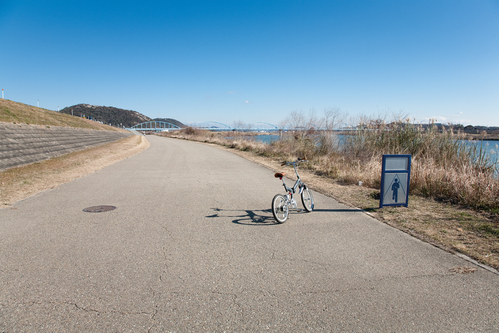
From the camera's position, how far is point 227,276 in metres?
3.82

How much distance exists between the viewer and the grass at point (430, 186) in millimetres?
5379

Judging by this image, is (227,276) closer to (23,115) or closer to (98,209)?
(98,209)

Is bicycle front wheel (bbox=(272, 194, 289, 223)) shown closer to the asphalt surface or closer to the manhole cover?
the asphalt surface

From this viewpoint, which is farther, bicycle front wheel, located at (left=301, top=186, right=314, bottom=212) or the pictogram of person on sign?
the pictogram of person on sign

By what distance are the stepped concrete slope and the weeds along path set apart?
40.5ft

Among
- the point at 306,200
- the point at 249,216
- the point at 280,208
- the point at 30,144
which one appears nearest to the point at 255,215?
the point at 249,216

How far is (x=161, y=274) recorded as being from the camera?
3852 mm

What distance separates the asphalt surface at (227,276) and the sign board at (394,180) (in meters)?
0.87

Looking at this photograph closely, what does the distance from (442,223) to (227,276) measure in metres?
4.41

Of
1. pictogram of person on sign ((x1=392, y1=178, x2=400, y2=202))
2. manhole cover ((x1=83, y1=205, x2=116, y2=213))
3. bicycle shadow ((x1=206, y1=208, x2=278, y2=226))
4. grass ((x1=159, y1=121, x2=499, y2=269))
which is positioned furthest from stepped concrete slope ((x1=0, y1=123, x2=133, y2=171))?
pictogram of person on sign ((x1=392, y1=178, x2=400, y2=202))

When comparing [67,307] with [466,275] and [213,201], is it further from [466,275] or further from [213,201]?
[213,201]

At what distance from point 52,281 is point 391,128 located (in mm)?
13260

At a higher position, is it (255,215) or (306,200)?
(306,200)

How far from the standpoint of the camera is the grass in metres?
5.38
